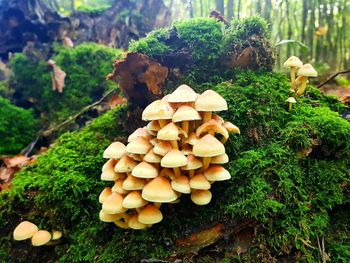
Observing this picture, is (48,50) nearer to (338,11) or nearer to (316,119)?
(316,119)

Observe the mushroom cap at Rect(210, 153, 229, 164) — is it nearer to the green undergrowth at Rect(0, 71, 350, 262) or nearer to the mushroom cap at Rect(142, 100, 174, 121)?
the green undergrowth at Rect(0, 71, 350, 262)

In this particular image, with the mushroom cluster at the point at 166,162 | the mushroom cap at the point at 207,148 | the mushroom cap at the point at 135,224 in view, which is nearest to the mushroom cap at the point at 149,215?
the mushroom cluster at the point at 166,162

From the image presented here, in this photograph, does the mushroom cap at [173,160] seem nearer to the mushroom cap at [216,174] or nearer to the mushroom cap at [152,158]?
the mushroom cap at [152,158]

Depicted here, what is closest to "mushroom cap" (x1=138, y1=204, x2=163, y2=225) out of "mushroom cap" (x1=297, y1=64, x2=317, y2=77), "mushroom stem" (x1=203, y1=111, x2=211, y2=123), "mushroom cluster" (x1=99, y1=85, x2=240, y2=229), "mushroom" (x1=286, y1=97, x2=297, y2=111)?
"mushroom cluster" (x1=99, y1=85, x2=240, y2=229)

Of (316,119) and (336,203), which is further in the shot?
(316,119)

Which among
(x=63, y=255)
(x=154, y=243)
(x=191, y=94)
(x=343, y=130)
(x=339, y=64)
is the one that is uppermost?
(x=191, y=94)

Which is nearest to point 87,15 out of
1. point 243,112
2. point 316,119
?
point 243,112
